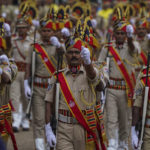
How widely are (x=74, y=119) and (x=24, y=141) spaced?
3.68 metres

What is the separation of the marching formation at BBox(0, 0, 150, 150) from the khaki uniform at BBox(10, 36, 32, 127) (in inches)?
0.8

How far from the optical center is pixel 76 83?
20.1 feet

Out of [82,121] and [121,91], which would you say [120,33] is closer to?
[121,91]

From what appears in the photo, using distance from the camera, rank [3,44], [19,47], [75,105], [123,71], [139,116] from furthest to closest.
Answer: [19,47] → [123,71] → [3,44] → [139,116] → [75,105]

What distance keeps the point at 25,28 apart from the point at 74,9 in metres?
1.73

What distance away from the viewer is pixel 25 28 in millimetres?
10711

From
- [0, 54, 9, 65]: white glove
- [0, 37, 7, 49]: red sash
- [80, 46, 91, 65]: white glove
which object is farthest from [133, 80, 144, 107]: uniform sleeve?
[0, 37, 7, 49]: red sash

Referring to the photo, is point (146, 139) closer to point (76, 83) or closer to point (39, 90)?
point (76, 83)

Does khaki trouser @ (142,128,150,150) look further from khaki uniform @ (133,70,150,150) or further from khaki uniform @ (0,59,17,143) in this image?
khaki uniform @ (0,59,17,143)

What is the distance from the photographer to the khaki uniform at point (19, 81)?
416 inches

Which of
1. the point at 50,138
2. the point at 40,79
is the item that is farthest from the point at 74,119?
the point at 40,79

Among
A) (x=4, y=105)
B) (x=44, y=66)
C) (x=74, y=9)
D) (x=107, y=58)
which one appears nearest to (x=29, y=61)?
(x=44, y=66)

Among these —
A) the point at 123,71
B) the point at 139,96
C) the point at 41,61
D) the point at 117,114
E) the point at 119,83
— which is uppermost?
the point at 41,61

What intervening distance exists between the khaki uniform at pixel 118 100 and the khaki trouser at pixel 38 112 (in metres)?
1.13
